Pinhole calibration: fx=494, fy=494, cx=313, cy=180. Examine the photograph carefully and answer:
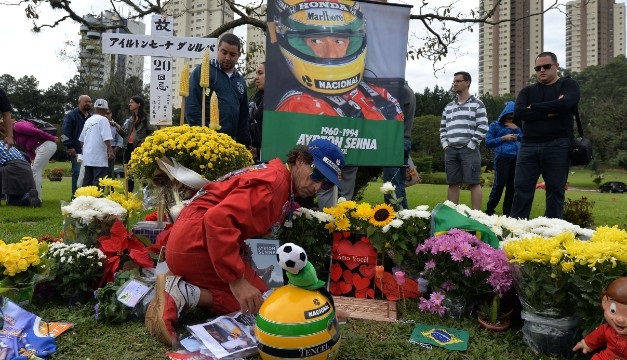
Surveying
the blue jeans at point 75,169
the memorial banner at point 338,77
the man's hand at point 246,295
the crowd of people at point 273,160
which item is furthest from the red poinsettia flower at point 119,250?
the blue jeans at point 75,169

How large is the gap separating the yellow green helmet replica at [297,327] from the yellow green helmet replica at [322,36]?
10.9ft

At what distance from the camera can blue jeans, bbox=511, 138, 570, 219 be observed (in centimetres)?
502

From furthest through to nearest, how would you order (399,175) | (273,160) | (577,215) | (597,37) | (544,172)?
(597,37)
(577,215)
(399,175)
(544,172)
(273,160)

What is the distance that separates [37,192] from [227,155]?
648 cm

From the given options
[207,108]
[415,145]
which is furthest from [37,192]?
[415,145]

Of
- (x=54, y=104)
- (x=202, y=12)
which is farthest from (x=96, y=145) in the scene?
(x=54, y=104)

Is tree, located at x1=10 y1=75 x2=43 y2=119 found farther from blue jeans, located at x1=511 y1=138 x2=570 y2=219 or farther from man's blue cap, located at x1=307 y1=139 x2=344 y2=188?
man's blue cap, located at x1=307 y1=139 x2=344 y2=188

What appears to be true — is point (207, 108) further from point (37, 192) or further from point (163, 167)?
point (37, 192)

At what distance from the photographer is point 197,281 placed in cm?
289

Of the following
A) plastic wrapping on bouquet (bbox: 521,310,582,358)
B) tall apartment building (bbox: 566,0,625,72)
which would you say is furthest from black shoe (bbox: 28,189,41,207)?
tall apartment building (bbox: 566,0,625,72)

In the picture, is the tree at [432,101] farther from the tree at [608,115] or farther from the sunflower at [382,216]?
the sunflower at [382,216]

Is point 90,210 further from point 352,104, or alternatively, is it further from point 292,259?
point 352,104

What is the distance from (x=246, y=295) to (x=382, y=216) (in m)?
1.34

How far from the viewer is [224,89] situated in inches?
197
